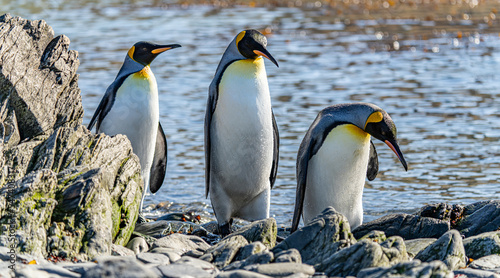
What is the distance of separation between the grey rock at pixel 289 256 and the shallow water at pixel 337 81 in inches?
130

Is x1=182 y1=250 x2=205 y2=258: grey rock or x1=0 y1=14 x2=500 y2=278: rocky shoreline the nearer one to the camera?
x1=0 y1=14 x2=500 y2=278: rocky shoreline

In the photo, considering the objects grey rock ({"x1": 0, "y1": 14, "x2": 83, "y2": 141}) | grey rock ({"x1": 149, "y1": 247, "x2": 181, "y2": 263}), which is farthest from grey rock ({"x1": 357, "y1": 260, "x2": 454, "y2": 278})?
grey rock ({"x1": 0, "y1": 14, "x2": 83, "y2": 141})

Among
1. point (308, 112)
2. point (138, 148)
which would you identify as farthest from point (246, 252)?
point (308, 112)

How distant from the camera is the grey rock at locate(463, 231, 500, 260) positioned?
5.69 m

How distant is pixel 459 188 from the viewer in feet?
29.2

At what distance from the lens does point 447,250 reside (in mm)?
5281

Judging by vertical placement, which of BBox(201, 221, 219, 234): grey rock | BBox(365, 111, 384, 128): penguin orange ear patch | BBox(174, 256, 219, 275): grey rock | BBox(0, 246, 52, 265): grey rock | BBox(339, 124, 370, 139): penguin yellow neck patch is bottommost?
BBox(201, 221, 219, 234): grey rock

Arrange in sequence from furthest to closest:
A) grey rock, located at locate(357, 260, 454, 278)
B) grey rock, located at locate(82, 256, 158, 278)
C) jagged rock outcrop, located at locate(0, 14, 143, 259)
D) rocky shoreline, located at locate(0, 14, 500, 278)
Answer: jagged rock outcrop, located at locate(0, 14, 143, 259)
rocky shoreline, located at locate(0, 14, 500, 278)
grey rock, located at locate(357, 260, 454, 278)
grey rock, located at locate(82, 256, 158, 278)

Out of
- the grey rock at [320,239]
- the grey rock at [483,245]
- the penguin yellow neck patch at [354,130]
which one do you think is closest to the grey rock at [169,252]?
the grey rock at [320,239]

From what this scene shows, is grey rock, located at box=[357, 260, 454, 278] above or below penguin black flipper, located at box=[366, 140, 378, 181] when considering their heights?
above

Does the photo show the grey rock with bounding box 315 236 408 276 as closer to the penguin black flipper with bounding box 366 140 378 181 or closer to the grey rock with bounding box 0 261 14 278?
the grey rock with bounding box 0 261 14 278

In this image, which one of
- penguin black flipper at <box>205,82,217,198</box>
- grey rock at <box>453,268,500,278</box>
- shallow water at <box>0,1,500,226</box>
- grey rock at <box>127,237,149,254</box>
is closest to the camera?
grey rock at <box>453,268,500,278</box>

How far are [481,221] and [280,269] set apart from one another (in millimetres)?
2672

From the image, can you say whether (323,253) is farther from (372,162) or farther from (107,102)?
(107,102)
